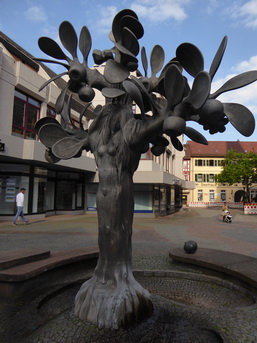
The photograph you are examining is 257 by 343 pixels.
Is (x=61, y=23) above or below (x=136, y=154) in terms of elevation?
above

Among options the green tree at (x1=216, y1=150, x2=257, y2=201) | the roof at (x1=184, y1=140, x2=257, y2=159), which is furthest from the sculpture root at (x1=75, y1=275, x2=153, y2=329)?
the roof at (x1=184, y1=140, x2=257, y2=159)

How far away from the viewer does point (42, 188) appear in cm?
1817

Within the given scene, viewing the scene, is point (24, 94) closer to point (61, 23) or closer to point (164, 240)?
point (164, 240)

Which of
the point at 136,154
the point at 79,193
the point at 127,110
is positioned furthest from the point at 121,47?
the point at 79,193

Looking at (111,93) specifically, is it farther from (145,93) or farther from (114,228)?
(114,228)

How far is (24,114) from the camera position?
54.5ft

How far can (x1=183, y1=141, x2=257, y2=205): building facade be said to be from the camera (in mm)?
54219

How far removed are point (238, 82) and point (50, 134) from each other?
256cm

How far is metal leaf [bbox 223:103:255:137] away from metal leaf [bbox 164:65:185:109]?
50 centimetres

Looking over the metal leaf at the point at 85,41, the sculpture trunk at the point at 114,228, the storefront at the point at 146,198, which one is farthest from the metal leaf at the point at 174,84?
the storefront at the point at 146,198

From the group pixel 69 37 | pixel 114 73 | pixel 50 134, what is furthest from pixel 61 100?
pixel 114 73

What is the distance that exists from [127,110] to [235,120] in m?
1.50

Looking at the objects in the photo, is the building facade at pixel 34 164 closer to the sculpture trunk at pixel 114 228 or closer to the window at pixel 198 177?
the sculpture trunk at pixel 114 228

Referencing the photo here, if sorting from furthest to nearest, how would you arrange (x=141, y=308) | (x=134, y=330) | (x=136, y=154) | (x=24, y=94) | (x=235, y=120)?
(x=24, y=94)
(x=136, y=154)
(x=141, y=308)
(x=134, y=330)
(x=235, y=120)
